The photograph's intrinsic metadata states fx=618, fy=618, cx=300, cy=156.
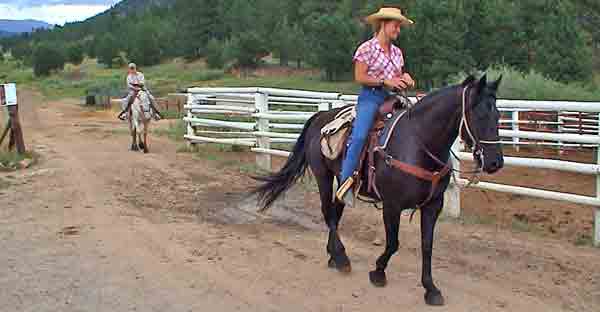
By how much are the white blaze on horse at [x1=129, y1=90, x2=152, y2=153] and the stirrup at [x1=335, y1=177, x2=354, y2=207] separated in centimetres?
900

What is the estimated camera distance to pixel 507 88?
1952 cm

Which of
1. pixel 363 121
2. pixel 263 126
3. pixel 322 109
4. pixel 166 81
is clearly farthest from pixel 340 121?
pixel 166 81

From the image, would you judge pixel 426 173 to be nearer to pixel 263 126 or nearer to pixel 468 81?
pixel 468 81

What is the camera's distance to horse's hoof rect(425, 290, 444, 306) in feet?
15.8

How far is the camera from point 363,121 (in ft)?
17.4

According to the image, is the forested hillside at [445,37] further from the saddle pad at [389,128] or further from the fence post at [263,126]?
the saddle pad at [389,128]

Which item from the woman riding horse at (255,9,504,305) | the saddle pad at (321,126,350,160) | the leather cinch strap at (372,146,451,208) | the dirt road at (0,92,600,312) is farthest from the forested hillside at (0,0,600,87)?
the leather cinch strap at (372,146,451,208)

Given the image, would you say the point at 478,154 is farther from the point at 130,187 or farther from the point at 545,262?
the point at 130,187

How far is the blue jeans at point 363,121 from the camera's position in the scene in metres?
5.30

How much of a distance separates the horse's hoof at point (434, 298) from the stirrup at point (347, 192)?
1.06 meters

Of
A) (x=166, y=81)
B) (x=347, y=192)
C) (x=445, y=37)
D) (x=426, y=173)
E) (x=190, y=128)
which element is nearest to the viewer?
(x=426, y=173)

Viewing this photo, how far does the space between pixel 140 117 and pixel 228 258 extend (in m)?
8.61

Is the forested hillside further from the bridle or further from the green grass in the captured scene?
the bridle

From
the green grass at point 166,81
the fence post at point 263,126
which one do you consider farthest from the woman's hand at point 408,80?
the green grass at point 166,81
